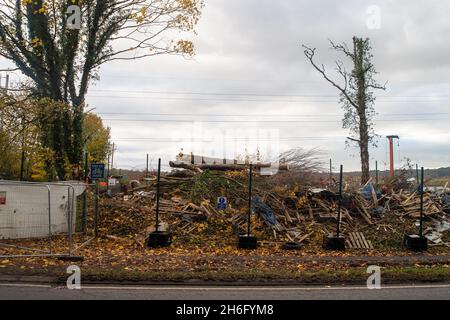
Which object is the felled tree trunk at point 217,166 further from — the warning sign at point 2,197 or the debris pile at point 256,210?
the warning sign at point 2,197

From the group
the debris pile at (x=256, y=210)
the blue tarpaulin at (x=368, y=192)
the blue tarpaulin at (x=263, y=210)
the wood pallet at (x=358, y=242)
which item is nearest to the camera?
the wood pallet at (x=358, y=242)

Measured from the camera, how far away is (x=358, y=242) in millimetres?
15633

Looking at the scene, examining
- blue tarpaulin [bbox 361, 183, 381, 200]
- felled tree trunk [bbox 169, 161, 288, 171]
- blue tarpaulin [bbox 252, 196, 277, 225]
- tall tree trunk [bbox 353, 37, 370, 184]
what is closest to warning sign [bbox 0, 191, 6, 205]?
blue tarpaulin [bbox 252, 196, 277, 225]

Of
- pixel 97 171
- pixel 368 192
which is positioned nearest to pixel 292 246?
pixel 97 171

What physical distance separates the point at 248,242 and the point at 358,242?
4.19 m

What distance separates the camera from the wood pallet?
15.4 metres

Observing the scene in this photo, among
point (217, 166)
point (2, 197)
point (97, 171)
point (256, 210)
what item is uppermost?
point (217, 166)

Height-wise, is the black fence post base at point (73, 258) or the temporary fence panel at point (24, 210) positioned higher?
the temporary fence panel at point (24, 210)

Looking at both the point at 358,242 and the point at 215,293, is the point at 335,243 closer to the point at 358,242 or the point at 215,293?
the point at 358,242

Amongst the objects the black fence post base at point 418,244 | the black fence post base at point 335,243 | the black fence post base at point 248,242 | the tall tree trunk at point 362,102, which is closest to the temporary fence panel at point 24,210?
the black fence post base at point 248,242

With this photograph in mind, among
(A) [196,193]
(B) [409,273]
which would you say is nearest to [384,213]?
(A) [196,193]

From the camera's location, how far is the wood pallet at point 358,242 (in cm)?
1535

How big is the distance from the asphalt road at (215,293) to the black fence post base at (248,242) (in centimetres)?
562
